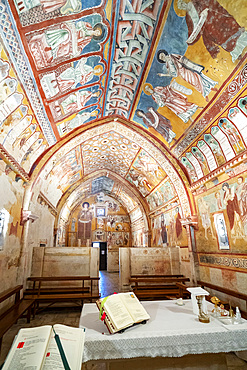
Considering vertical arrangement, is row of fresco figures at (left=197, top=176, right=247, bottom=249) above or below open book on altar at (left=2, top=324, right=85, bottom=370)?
above

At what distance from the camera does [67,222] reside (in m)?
17.8

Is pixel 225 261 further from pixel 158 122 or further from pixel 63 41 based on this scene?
pixel 63 41

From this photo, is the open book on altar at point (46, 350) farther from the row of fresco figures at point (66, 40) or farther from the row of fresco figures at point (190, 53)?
the row of fresco figures at point (190, 53)

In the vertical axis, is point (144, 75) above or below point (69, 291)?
above

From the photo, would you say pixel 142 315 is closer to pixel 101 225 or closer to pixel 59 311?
pixel 59 311

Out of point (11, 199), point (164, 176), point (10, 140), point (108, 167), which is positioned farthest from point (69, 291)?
point (108, 167)

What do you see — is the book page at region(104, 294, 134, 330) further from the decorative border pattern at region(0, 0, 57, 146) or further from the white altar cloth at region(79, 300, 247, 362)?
the decorative border pattern at region(0, 0, 57, 146)

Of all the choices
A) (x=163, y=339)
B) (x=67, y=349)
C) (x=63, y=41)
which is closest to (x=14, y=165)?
(x=63, y=41)

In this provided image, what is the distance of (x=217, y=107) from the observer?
5926mm

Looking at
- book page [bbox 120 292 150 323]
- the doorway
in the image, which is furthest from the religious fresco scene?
the doorway

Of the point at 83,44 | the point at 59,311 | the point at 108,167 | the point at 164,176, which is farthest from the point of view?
the point at 108,167

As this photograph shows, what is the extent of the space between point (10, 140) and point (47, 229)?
665 cm

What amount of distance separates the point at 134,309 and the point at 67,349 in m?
1.05

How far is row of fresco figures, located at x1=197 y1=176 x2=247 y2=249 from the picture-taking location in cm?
587
